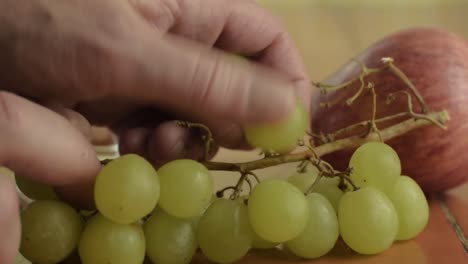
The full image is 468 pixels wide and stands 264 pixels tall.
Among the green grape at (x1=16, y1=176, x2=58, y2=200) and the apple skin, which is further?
the apple skin

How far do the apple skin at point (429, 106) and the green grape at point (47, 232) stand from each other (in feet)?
1.01

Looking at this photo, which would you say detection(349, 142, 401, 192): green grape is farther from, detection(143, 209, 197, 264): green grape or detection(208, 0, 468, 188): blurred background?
detection(208, 0, 468, 188): blurred background

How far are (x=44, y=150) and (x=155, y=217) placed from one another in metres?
0.12

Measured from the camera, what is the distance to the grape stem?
0.56m

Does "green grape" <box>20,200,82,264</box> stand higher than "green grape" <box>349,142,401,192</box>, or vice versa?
"green grape" <box>349,142,401,192</box>

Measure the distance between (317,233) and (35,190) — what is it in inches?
8.7

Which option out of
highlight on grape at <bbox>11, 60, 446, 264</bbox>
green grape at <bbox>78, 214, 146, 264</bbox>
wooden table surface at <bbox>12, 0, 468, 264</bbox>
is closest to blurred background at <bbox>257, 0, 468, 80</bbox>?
wooden table surface at <bbox>12, 0, 468, 264</bbox>

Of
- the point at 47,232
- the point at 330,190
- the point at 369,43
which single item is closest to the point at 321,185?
the point at 330,190

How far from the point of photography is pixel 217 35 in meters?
0.70

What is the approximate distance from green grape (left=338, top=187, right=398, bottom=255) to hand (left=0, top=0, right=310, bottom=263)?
121 mm

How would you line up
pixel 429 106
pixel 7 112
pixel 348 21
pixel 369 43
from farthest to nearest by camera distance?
pixel 348 21, pixel 369 43, pixel 429 106, pixel 7 112

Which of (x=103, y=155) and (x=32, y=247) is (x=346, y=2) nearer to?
(x=103, y=155)

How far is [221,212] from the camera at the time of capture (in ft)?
1.77

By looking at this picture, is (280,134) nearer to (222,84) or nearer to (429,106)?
(222,84)
